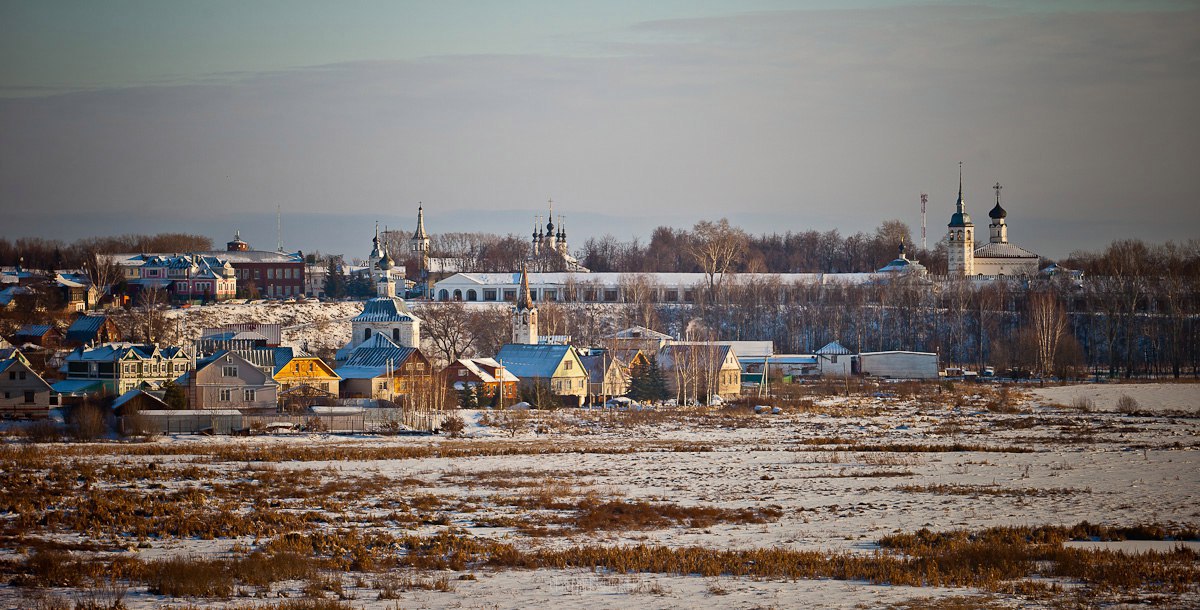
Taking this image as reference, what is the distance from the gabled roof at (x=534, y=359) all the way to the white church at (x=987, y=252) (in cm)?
6429

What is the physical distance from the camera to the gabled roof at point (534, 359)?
5489 centimetres

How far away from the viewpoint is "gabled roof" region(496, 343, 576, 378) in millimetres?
54891

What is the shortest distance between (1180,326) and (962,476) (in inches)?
2078

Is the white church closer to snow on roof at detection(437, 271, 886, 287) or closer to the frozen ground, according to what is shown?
snow on roof at detection(437, 271, 886, 287)

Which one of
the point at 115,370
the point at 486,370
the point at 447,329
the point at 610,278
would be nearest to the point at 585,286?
the point at 610,278

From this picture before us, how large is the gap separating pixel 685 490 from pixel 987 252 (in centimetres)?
10023

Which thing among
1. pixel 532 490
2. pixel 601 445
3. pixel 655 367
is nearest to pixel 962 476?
pixel 532 490

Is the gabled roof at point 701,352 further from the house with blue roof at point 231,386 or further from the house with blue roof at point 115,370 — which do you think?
the house with blue roof at point 115,370

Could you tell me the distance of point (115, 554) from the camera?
1842 centimetres

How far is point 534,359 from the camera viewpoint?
56031 millimetres

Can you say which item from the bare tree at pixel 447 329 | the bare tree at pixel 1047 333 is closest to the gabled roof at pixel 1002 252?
the bare tree at pixel 1047 333

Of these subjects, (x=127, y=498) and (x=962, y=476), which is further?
(x=962, y=476)

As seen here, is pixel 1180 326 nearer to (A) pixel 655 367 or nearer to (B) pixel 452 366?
(A) pixel 655 367

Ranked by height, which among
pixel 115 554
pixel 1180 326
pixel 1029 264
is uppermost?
pixel 1029 264
